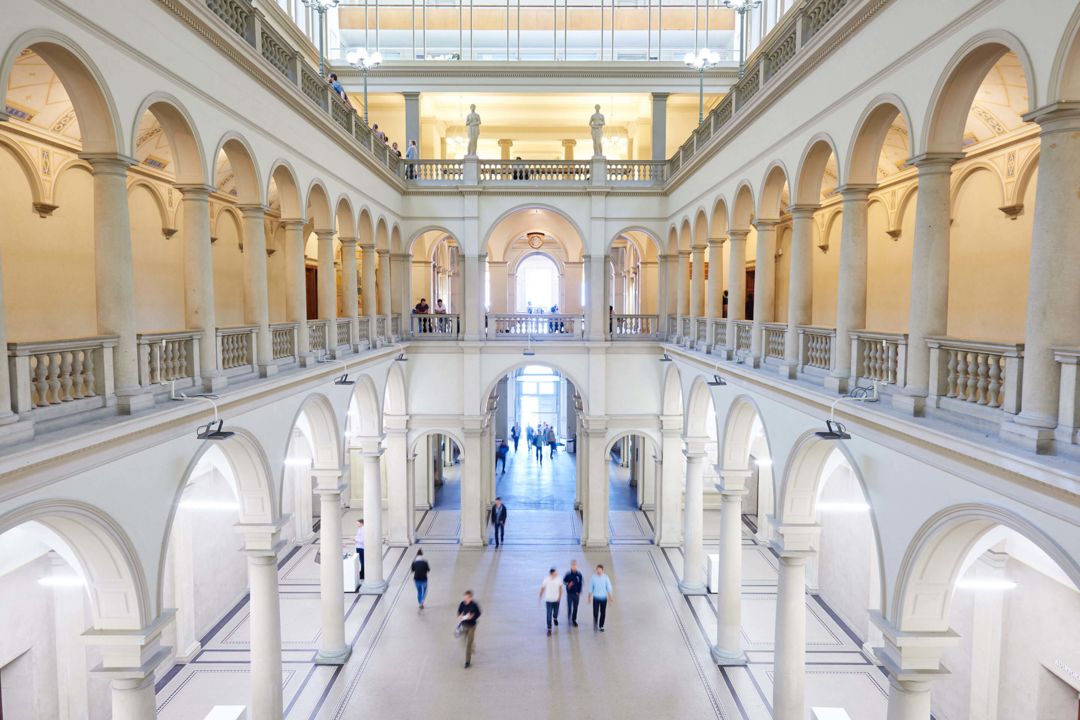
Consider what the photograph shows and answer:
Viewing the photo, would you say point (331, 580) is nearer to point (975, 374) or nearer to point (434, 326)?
point (434, 326)

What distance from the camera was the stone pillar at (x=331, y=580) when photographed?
41.9 feet

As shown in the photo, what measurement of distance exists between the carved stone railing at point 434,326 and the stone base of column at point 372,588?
275 inches

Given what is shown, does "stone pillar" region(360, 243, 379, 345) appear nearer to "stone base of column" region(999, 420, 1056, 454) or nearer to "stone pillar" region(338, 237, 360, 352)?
"stone pillar" region(338, 237, 360, 352)

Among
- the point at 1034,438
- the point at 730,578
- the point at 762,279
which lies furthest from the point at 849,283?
the point at 730,578

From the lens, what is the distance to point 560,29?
2261 cm

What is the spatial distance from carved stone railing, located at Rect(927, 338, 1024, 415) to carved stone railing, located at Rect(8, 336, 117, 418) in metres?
7.62

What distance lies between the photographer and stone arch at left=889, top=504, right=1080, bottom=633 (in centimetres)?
614

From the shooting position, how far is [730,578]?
12953 millimetres

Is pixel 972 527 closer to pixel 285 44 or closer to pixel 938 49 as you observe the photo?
pixel 938 49

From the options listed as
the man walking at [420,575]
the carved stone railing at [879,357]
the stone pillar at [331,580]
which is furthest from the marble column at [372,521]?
the carved stone railing at [879,357]

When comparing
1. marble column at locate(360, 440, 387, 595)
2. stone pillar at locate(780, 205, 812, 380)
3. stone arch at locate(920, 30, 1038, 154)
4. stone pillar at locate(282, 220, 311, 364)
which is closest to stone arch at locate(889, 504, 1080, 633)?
stone arch at locate(920, 30, 1038, 154)

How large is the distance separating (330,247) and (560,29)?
1381 cm

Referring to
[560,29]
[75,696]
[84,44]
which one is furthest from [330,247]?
[560,29]

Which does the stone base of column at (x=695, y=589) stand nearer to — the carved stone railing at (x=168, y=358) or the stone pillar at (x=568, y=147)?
the carved stone railing at (x=168, y=358)
